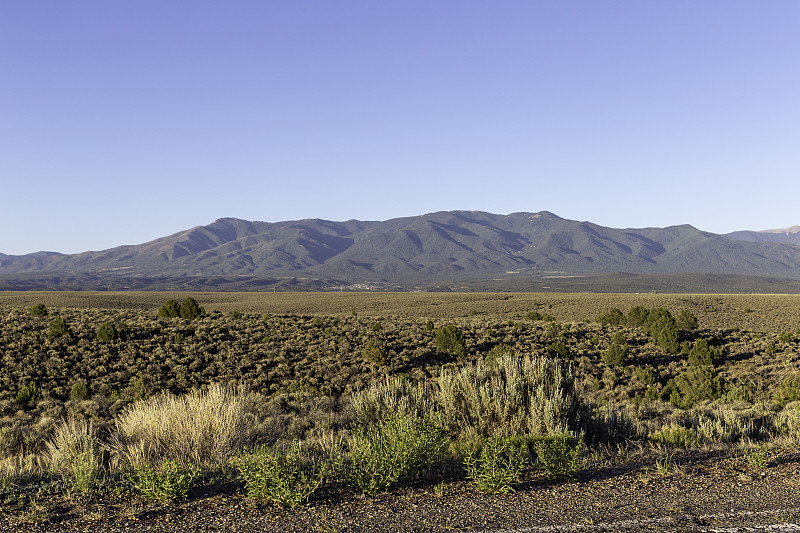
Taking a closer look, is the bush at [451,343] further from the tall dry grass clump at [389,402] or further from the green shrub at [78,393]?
the tall dry grass clump at [389,402]

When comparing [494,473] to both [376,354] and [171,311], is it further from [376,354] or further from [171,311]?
[171,311]

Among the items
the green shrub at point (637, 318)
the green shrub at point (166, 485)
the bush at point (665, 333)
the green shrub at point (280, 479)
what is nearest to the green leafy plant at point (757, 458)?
the green shrub at point (280, 479)

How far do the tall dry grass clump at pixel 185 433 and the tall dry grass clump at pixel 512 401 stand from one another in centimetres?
367

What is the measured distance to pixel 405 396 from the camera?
10016 mm

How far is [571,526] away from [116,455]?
6.72 metres

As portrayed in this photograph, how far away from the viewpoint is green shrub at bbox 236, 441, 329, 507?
5.71 metres

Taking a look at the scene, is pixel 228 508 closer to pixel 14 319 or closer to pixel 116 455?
pixel 116 455

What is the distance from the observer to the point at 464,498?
591 cm

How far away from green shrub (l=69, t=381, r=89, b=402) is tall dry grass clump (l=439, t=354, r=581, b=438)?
14.1m

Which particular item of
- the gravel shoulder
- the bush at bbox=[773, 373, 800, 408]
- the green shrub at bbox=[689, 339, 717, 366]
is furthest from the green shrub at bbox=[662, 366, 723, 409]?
the gravel shoulder

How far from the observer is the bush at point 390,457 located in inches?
245

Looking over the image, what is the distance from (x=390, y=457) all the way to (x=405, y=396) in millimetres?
3449

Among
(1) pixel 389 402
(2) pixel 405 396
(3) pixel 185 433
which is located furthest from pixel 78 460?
(2) pixel 405 396

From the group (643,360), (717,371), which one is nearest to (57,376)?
(643,360)
